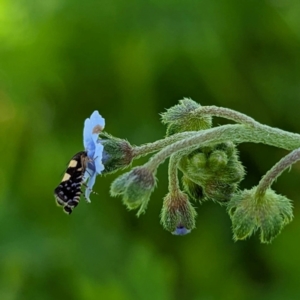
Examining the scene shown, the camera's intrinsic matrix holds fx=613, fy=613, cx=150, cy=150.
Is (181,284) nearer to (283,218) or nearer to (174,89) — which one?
(174,89)

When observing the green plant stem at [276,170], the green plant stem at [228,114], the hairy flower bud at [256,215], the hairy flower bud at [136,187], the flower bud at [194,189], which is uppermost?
the green plant stem at [228,114]

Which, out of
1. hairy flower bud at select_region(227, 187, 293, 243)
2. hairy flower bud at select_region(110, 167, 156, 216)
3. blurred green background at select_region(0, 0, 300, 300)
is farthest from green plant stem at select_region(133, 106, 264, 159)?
blurred green background at select_region(0, 0, 300, 300)

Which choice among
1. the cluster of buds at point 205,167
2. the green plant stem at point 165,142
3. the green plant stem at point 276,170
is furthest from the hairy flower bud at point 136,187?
the green plant stem at point 276,170

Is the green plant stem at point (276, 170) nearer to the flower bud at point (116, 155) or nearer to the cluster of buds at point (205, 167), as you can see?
the cluster of buds at point (205, 167)

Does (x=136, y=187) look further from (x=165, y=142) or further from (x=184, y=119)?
(x=184, y=119)

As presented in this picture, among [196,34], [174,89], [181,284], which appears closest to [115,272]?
[181,284]

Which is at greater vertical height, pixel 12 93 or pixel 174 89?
pixel 12 93

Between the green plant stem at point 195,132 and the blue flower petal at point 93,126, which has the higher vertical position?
the blue flower petal at point 93,126
